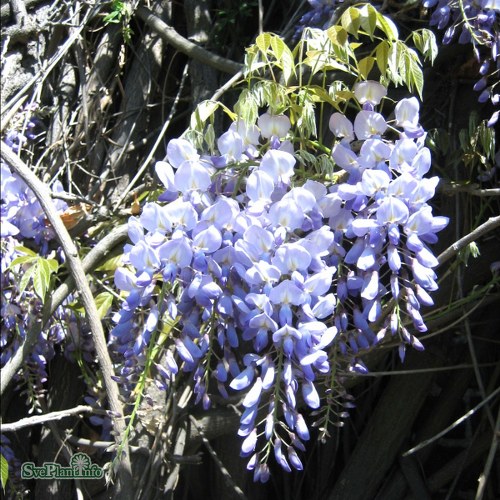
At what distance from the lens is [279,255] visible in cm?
106

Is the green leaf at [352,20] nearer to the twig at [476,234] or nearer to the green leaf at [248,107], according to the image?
the green leaf at [248,107]

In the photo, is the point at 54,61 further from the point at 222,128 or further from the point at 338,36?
the point at 338,36

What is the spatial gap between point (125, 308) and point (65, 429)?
71 centimetres

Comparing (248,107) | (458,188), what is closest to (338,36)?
(248,107)

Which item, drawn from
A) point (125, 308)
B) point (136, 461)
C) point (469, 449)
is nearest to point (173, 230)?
point (125, 308)

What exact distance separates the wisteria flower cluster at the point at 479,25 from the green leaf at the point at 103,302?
759mm

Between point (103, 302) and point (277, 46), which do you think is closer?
point (277, 46)

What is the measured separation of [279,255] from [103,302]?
593 mm

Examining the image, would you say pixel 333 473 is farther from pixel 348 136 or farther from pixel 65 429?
pixel 348 136

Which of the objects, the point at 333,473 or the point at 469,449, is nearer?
the point at 469,449

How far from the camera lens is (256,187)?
1120mm

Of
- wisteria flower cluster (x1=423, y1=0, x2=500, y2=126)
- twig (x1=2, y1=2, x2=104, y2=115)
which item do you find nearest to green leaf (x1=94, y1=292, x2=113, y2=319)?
twig (x1=2, y1=2, x2=104, y2=115)

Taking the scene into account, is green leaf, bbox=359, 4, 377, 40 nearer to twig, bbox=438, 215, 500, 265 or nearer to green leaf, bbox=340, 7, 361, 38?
green leaf, bbox=340, 7, 361, 38

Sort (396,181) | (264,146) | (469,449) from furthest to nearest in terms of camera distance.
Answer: (469,449)
(264,146)
(396,181)
